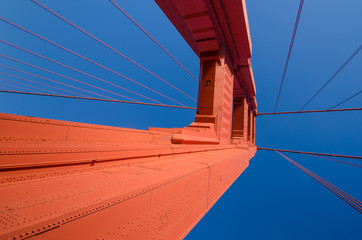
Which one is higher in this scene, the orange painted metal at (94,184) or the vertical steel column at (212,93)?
the vertical steel column at (212,93)

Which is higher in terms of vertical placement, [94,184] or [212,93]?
[212,93]

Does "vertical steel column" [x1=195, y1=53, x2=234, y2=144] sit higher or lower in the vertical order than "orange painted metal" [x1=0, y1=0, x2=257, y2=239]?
higher

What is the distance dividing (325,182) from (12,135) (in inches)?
281

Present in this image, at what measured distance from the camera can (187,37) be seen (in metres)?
6.43

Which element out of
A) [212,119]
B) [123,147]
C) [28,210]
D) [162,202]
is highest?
[212,119]

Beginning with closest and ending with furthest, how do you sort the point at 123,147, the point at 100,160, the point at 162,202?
the point at 162,202, the point at 100,160, the point at 123,147

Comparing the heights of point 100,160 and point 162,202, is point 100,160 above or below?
above

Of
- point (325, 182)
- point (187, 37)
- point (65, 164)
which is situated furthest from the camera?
point (187, 37)

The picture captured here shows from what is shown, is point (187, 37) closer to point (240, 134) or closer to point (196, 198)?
point (196, 198)

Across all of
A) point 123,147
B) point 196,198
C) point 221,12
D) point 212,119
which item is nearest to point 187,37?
point 221,12

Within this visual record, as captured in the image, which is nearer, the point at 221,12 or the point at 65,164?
the point at 65,164

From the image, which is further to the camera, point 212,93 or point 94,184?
point 212,93

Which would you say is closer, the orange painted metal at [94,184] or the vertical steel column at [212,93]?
the orange painted metal at [94,184]

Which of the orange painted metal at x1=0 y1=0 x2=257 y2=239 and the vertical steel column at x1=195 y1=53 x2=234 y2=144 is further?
the vertical steel column at x1=195 y1=53 x2=234 y2=144
